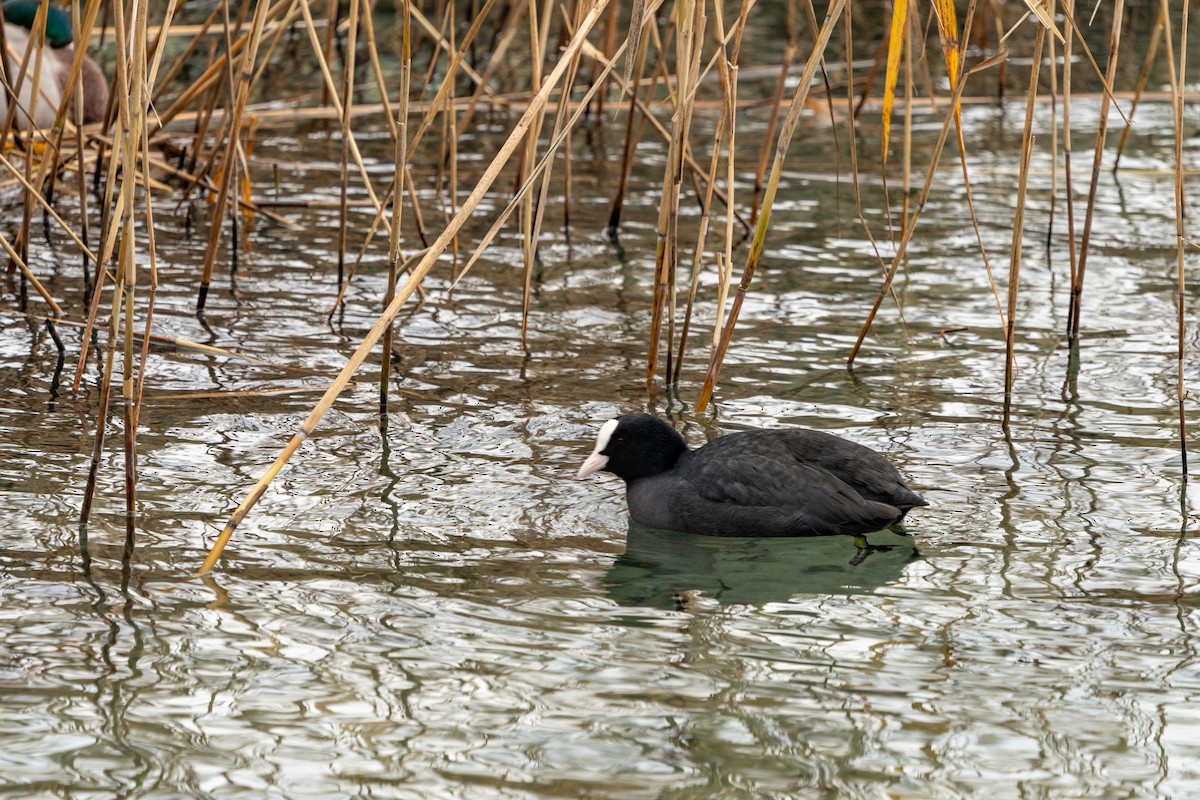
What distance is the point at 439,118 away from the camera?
11.6 m

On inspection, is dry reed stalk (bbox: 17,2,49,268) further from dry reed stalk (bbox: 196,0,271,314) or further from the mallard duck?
the mallard duck

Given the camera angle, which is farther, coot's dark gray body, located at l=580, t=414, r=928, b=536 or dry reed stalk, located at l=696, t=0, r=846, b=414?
coot's dark gray body, located at l=580, t=414, r=928, b=536

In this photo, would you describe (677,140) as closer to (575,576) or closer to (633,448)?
(633,448)

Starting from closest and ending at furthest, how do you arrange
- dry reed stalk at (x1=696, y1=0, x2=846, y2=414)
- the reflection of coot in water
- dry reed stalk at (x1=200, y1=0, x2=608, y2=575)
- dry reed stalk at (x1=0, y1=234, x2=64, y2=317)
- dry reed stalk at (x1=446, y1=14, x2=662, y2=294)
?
dry reed stalk at (x1=200, y1=0, x2=608, y2=575) → dry reed stalk at (x1=446, y1=14, x2=662, y2=294) → the reflection of coot in water → dry reed stalk at (x1=696, y1=0, x2=846, y2=414) → dry reed stalk at (x1=0, y1=234, x2=64, y2=317)

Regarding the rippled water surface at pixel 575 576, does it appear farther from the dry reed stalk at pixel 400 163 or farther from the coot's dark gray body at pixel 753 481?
the dry reed stalk at pixel 400 163

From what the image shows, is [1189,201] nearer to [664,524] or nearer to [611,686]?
[664,524]

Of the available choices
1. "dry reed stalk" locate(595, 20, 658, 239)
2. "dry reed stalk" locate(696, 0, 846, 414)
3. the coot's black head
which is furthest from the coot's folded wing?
"dry reed stalk" locate(595, 20, 658, 239)

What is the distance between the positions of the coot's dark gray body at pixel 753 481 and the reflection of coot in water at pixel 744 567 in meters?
0.06

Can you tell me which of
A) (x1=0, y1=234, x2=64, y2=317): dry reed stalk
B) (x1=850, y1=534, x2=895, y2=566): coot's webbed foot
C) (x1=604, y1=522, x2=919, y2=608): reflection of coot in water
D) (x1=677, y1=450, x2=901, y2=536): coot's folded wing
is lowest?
(x1=604, y1=522, x2=919, y2=608): reflection of coot in water

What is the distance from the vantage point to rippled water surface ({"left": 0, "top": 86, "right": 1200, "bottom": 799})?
137 inches

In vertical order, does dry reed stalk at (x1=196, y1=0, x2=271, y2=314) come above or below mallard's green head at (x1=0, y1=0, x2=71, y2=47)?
below

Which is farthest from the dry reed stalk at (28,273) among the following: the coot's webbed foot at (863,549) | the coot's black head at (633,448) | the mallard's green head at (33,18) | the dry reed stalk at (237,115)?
the mallard's green head at (33,18)

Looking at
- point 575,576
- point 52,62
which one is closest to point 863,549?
point 575,576

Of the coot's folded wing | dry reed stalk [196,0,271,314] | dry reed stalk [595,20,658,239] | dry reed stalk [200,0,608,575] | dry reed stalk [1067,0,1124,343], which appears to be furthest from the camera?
dry reed stalk [595,20,658,239]
